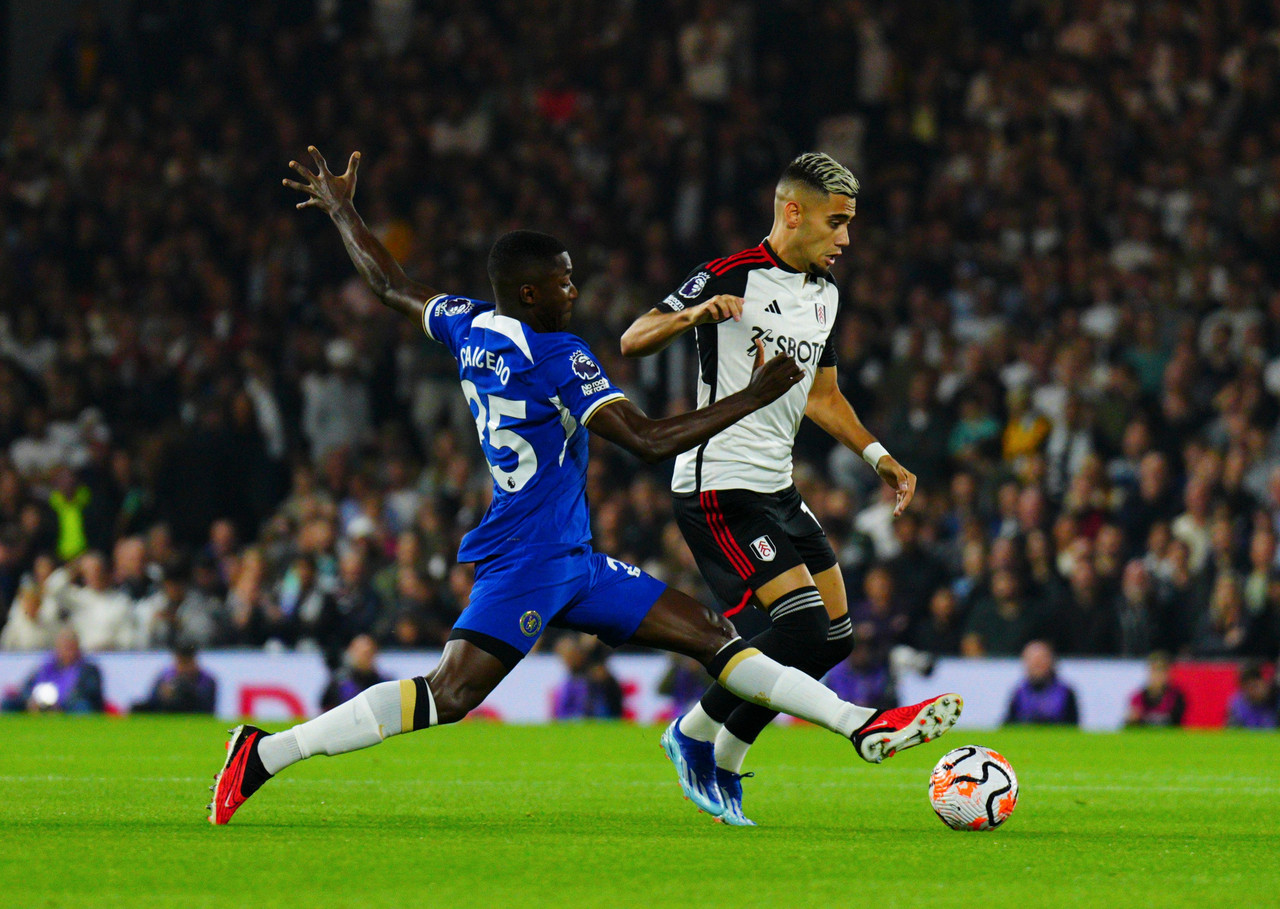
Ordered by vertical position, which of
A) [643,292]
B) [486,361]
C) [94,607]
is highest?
[643,292]

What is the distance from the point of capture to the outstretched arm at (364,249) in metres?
7.45

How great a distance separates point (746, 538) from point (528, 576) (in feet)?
3.63

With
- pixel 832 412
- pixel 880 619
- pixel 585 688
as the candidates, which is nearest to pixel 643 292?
pixel 585 688

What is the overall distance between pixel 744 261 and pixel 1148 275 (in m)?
10.7

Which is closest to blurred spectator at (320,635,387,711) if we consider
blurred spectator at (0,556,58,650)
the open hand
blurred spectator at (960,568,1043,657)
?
blurred spectator at (0,556,58,650)

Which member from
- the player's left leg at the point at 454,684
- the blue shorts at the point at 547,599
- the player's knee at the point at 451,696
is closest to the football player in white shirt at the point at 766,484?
the blue shorts at the point at 547,599

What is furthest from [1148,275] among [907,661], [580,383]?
[580,383]

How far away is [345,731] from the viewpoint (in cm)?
681

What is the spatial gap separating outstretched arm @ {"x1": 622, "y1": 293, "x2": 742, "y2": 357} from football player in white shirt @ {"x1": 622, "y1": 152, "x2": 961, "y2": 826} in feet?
1.43

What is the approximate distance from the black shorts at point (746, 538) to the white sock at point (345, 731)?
56.9 inches

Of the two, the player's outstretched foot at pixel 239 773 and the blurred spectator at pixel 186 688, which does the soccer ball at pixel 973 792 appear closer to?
the player's outstretched foot at pixel 239 773

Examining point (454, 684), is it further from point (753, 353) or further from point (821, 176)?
point (821, 176)

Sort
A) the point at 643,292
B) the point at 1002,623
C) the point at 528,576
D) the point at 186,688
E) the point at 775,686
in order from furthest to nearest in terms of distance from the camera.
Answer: the point at 643,292 → the point at 186,688 → the point at 1002,623 → the point at 775,686 → the point at 528,576

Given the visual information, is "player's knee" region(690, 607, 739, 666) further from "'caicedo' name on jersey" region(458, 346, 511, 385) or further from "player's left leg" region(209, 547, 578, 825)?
"'caicedo' name on jersey" region(458, 346, 511, 385)
